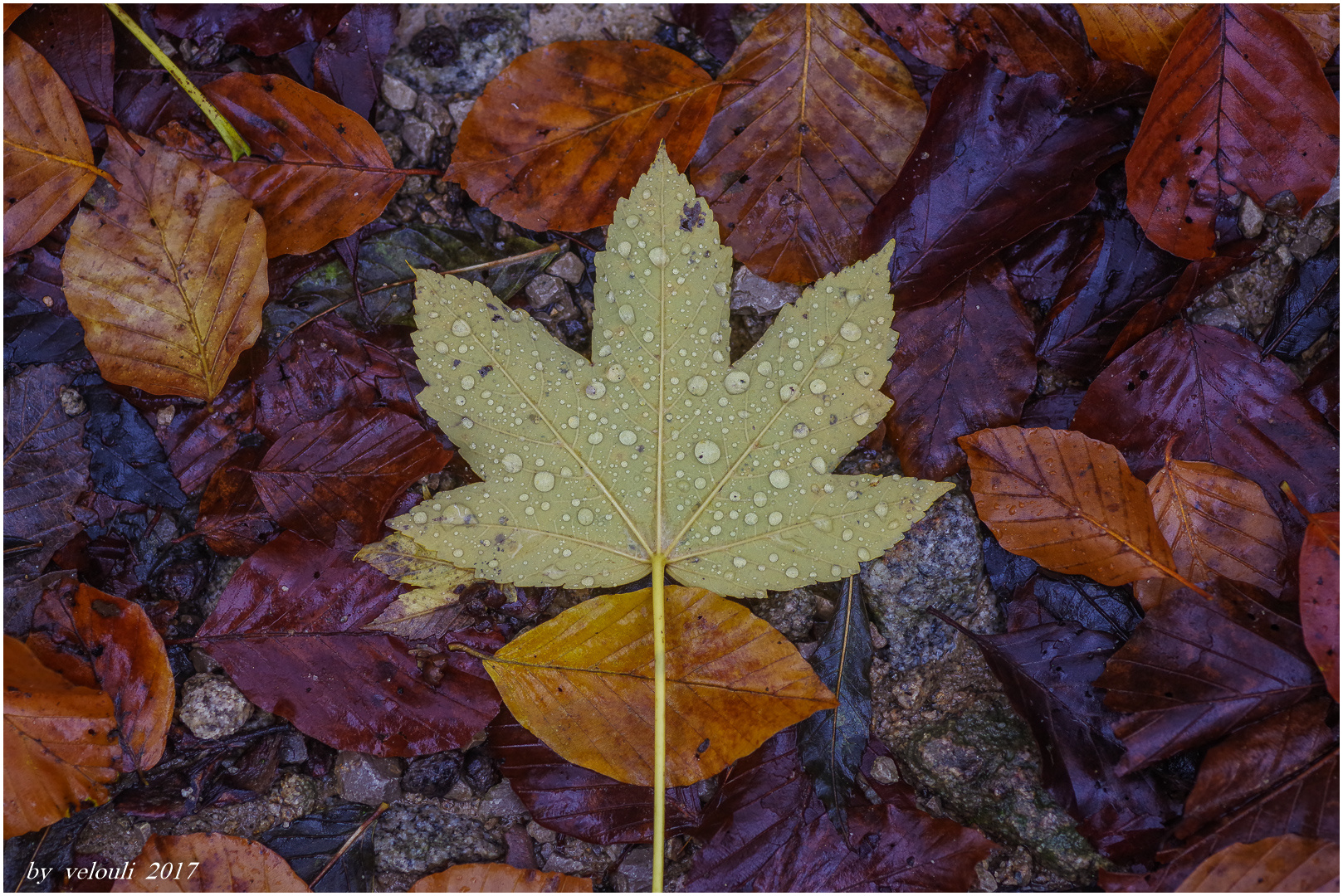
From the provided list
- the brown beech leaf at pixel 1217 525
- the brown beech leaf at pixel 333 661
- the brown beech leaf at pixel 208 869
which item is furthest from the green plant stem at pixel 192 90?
the brown beech leaf at pixel 1217 525

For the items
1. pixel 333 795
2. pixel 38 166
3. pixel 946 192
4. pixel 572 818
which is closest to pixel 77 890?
pixel 333 795

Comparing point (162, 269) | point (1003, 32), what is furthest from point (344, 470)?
point (1003, 32)

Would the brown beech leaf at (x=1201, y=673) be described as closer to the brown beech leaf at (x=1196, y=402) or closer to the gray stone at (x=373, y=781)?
the brown beech leaf at (x=1196, y=402)

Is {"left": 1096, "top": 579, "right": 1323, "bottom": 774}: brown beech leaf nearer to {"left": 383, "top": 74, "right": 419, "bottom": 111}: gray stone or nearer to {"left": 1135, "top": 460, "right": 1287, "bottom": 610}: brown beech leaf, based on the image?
{"left": 1135, "top": 460, "right": 1287, "bottom": 610}: brown beech leaf

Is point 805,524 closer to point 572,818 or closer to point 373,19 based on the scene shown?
point 572,818

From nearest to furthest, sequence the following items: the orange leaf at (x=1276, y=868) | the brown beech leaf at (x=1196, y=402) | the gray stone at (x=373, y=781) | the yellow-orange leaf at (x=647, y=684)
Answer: the orange leaf at (x=1276, y=868) < the yellow-orange leaf at (x=647, y=684) < the brown beech leaf at (x=1196, y=402) < the gray stone at (x=373, y=781)
